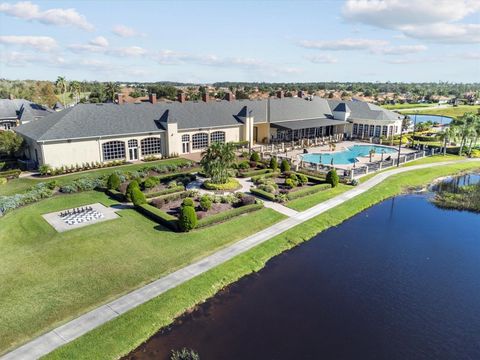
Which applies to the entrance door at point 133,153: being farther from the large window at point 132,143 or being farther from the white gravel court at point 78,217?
the white gravel court at point 78,217

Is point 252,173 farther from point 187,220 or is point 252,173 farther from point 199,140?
point 187,220

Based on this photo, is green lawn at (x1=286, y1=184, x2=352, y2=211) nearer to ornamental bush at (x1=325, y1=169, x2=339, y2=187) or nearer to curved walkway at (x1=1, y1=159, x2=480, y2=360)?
ornamental bush at (x1=325, y1=169, x2=339, y2=187)

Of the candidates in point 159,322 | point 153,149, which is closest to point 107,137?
point 153,149

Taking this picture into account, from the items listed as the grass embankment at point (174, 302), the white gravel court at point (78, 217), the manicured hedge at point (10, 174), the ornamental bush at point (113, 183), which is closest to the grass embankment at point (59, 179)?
the manicured hedge at point (10, 174)

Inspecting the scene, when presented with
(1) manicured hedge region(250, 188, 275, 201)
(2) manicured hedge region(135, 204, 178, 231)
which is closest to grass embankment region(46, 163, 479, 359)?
(1) manicured hedge region(250, 188, 275, 201)

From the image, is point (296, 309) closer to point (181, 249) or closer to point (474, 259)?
point (181, 249)
